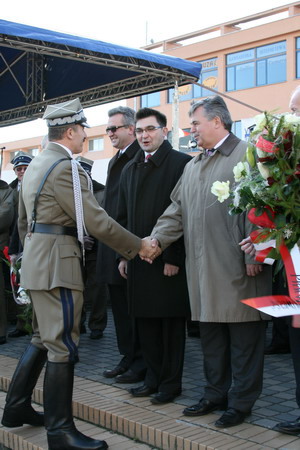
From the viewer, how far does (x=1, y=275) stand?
6977 mm

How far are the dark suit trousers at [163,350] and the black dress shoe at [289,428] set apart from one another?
3.00 ft

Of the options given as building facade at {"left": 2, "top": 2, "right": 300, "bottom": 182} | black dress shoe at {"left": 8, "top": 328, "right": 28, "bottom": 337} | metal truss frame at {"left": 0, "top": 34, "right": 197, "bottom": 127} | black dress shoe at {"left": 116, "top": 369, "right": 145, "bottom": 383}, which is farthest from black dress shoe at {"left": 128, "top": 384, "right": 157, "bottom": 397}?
building facade at {"left": 2, "top": 2, "right": 300, "bottom": 182}

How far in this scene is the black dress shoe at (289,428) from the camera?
3604 mm

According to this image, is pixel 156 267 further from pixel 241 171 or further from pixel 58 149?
pixel 241 171

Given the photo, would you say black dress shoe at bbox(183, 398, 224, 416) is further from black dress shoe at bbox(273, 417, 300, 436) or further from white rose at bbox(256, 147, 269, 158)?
white rose at bbox(256, 147, 269, 158)

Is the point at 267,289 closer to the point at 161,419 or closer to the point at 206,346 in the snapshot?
the point at 206,346

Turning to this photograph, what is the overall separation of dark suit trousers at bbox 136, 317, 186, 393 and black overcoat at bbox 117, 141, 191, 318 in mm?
119

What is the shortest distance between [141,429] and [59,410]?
546 millimetres

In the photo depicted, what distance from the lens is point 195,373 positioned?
5.11 metres

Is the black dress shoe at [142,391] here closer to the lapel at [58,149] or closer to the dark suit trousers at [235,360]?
the dark suit trousers at [235,360]

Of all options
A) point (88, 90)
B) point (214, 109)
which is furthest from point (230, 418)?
point (88, 90)

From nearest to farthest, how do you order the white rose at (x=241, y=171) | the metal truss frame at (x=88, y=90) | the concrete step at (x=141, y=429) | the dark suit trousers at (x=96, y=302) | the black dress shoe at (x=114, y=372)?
the white rose at (x=241, y=171)
the concrete step at (x=141, y=429)
the black dress shoe at (x=114, y=372)
the dark suit trousers at (x=96, y=302)
the metal truss frame at (x=88, y=90)

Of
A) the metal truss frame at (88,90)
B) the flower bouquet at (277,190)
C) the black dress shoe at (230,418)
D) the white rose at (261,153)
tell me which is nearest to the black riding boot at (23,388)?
the black dress shoe at (230,418)

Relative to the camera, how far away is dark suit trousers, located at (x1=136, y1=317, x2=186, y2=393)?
14.3ft
